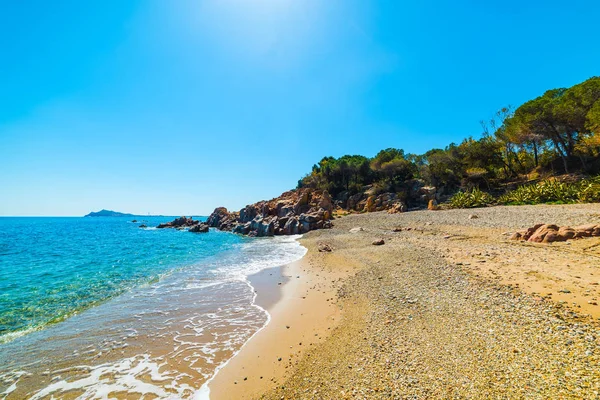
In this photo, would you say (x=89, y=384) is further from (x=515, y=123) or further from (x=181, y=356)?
(x=515, y=123)

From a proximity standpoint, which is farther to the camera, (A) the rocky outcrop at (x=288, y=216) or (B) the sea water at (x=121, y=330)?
(A) the rocky outcrop at (x=288, y=216)

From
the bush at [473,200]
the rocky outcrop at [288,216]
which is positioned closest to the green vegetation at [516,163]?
the bush at [473,200]

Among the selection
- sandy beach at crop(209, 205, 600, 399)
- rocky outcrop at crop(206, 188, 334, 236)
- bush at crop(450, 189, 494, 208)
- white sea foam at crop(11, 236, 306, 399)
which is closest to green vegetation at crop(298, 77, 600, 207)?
bush at crop(450, 189, 494, 208)

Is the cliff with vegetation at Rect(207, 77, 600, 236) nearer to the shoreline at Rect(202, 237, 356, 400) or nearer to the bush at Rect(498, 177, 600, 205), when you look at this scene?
the bush at Rect(498, 177, 600, 205)

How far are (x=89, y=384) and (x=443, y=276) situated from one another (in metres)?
12.1

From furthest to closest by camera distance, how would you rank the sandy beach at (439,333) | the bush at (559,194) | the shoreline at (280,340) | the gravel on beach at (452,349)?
the bush at (559,194) < the shoreline at (280,340) < the sandy beach at (439,333) < the gravel on beach at (452,349)

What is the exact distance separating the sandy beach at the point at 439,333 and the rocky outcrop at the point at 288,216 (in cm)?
2880

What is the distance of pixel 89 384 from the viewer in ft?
20.4

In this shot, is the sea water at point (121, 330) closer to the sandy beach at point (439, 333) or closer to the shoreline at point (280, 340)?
the shoreline at point (280, 340)

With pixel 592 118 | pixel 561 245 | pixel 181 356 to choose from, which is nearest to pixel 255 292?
pixel 181 356

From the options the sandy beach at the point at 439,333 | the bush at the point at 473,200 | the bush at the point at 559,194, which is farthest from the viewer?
the bush at the point at 473,200

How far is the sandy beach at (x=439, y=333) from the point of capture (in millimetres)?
4348

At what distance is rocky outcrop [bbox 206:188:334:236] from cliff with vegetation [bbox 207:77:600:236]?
17cm

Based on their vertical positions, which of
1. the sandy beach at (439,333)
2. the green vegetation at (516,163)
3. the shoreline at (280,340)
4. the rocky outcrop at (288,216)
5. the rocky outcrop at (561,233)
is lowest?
the shoreline at (280,340)
